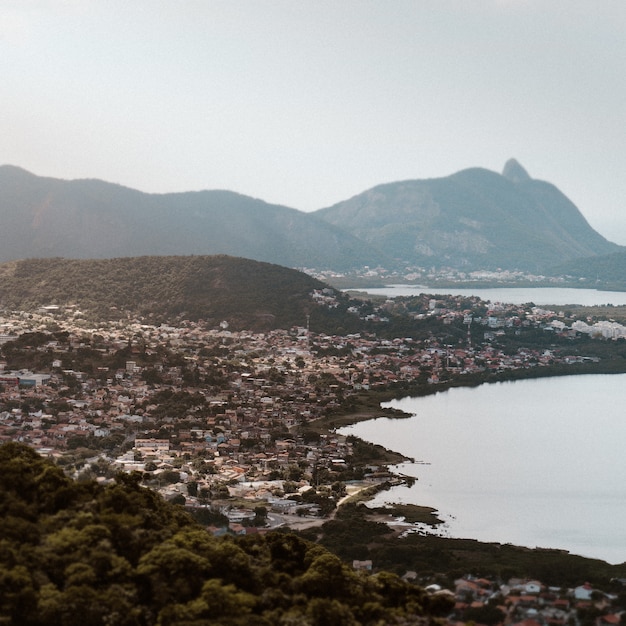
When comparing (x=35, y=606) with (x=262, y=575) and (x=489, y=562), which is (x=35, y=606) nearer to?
(x=262, y=575)

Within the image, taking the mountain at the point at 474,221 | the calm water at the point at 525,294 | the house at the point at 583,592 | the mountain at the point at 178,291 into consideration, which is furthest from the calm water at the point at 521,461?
the mountain at the point at 474,221

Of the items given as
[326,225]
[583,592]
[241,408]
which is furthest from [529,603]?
[326,225]

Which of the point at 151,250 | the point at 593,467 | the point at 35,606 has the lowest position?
the point at 593,467

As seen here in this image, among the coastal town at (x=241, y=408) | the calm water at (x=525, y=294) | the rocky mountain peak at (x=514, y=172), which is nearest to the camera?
the coastal town at (x=241, y=408)

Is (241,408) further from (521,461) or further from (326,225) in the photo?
(326,225)

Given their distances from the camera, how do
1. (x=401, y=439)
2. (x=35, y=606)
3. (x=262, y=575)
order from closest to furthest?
(x=35, y=606), (x=262, y=575), (x=401, y=439)

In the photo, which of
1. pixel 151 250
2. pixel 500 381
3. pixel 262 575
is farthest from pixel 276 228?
pixel 262 575

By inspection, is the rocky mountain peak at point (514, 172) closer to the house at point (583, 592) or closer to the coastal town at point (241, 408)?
the coastal town at point (241, 408)
